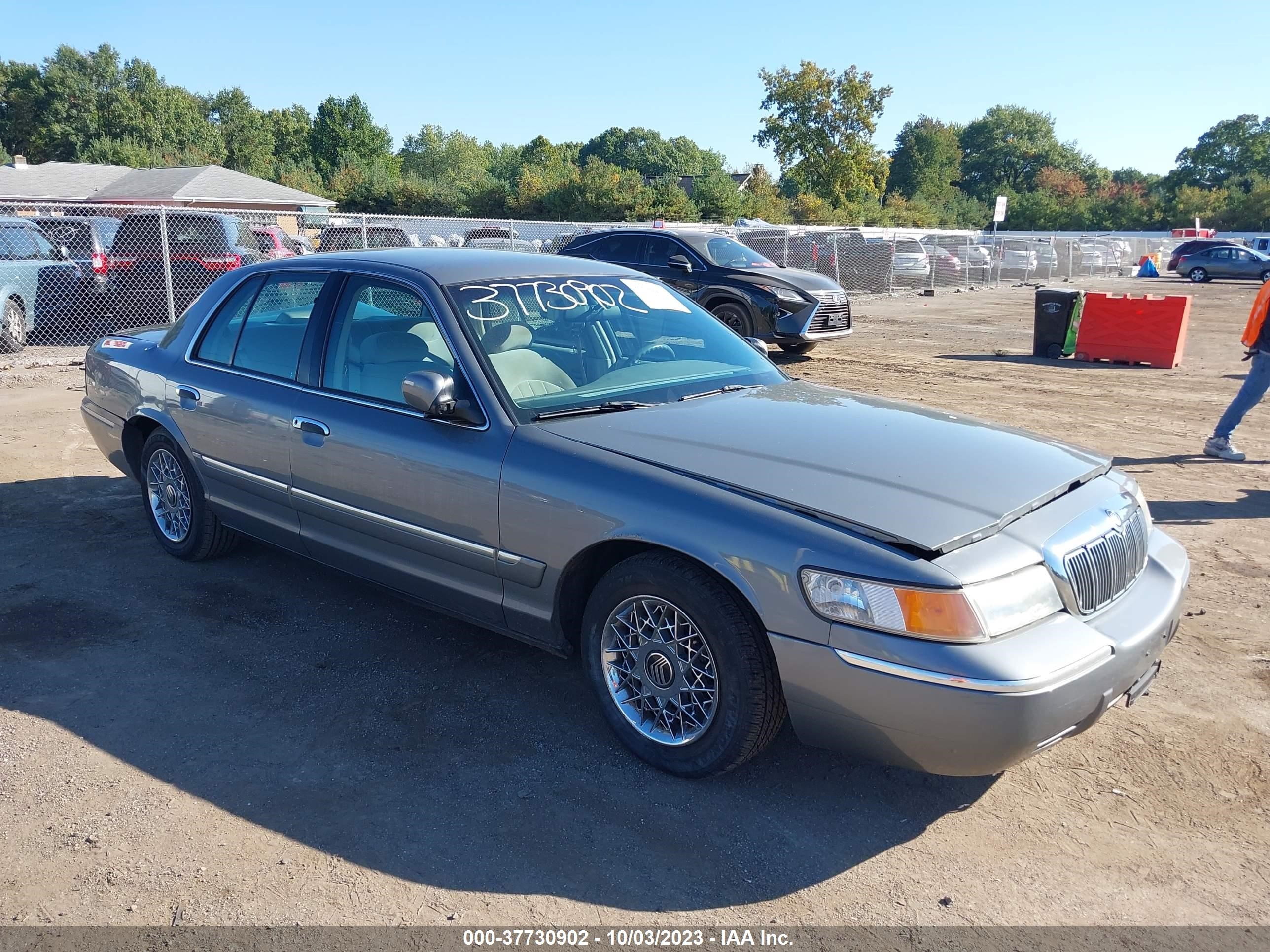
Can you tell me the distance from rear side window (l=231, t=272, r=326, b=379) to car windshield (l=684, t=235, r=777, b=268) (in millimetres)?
9525

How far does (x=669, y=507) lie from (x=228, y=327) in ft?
9.88

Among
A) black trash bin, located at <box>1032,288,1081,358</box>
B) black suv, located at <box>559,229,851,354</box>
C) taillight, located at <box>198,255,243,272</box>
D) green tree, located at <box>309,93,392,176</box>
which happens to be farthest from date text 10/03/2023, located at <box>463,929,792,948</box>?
green tree, located at <box>309,93,392,176</box>

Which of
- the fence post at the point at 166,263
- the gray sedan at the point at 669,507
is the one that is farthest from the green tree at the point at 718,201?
the gray sedan at the point at 669,507

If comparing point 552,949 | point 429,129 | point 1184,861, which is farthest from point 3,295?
point 429,129

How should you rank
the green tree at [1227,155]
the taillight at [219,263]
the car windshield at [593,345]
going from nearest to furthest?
the car windshield at [593,345], the taillight at [219,263], the green tree at [1227,155]

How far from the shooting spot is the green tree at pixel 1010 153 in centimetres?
10831

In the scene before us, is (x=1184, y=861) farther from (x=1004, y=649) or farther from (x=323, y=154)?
(x=323, y=154)

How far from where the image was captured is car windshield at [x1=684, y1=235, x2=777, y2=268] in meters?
13.9

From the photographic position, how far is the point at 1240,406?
7.99 m

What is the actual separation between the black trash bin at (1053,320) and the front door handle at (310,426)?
41.0 ft

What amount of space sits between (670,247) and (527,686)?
1099cm

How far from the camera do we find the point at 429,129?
376ft

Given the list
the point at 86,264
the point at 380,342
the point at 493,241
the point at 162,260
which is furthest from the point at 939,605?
the point at 493,241

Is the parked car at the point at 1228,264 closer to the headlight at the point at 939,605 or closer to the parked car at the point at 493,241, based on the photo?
the parked car at the point at 493,241
